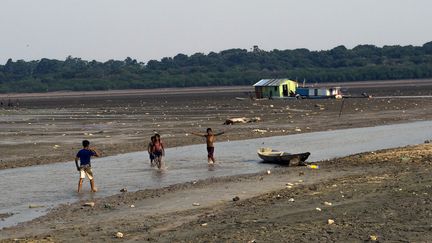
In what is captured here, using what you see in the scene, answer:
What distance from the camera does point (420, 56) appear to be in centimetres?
17738

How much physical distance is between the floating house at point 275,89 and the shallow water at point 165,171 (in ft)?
143

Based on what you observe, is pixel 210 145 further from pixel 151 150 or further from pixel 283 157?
pixel 283 157

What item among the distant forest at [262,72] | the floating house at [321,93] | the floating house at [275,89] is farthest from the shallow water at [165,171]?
the distant forest at [262,72]

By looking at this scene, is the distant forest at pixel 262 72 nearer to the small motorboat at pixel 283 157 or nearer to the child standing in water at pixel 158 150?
the small motorboat at pixel 283 157

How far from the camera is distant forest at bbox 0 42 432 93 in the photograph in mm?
156875

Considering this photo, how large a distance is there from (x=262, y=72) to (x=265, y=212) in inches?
6167

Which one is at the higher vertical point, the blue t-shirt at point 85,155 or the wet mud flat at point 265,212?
the blue t-shirt at point 85,155

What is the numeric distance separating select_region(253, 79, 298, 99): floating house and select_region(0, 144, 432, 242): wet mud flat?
62477 millimetres

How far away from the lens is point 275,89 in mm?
86562

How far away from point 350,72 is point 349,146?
124 meters

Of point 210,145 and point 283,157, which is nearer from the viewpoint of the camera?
point 283,157

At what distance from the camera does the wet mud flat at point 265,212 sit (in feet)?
44.9

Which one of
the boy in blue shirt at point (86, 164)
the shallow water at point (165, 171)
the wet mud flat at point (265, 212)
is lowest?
the shallow water at point (165, 171)

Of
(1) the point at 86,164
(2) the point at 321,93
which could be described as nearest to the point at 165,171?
(1) the point at 86,164
